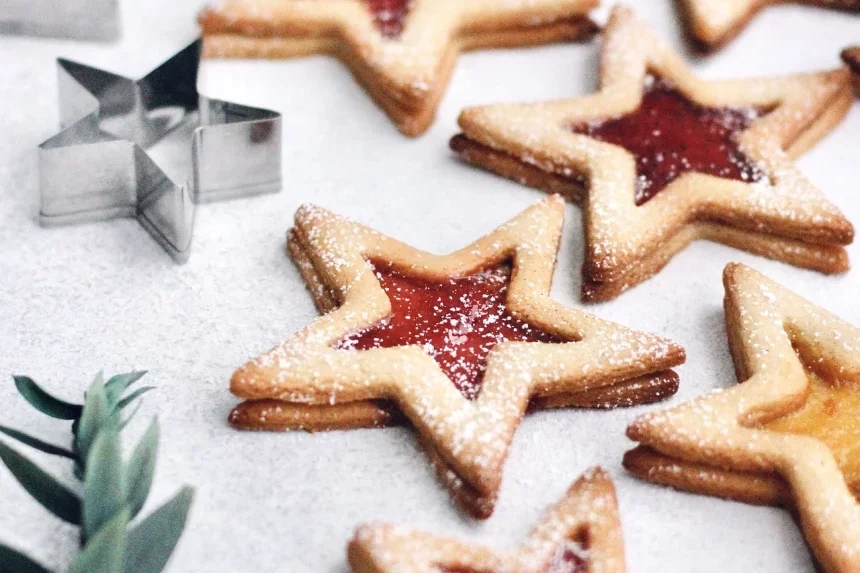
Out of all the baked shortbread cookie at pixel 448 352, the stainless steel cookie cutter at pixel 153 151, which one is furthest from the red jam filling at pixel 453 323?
the stainless steel cookie cutter at pixel 153 151

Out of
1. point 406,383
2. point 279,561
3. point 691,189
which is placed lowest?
point 279,561

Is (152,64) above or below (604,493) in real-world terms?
above

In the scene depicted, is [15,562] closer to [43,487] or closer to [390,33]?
[43,487]

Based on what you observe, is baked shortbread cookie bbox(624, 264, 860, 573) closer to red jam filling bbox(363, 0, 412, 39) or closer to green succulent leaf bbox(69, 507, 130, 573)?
green succulent leaf bbox(69, 507, 130, 573)

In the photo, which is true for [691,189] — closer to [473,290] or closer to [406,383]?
[473,290]

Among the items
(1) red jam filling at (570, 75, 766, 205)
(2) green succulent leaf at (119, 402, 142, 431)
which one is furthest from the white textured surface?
(1) red jam filling at (570, 75, 766, 205)

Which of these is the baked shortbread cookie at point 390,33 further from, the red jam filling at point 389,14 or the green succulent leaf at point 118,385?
the green succulent leaf at point 118,385

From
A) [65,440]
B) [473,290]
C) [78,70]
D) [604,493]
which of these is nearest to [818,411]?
[604,493]
